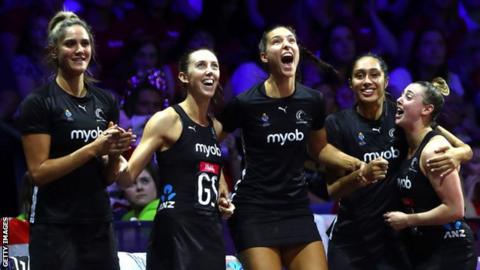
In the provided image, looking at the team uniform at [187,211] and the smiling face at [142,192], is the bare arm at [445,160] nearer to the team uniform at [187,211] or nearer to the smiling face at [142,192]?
the team uniform at [187,211]

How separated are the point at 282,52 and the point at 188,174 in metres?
0.93

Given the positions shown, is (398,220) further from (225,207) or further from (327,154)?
(225,207)

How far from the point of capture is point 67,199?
5344 millimetres

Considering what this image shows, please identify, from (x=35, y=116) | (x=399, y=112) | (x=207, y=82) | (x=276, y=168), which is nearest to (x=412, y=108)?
(x=399, y=112)

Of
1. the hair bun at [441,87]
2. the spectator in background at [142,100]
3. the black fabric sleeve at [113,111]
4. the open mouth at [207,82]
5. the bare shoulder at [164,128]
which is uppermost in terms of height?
the spectator in background at [142,100]

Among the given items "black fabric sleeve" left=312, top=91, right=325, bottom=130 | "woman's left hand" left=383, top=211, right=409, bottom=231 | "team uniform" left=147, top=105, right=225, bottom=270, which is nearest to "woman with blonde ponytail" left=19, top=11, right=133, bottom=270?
"team uniform" left=147, top=105, right=225, bottom=270

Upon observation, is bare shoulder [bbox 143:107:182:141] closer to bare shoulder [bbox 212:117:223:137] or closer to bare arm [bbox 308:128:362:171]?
bare shoulder [bbox 212:117:223:137]

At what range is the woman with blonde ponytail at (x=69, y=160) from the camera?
5.26m

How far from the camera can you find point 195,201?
18.3ft

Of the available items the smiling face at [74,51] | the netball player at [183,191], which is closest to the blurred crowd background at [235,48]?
Result: the netball player at [183,191]

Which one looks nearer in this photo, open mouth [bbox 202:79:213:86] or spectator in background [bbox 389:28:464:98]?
open mouth [bbox 202:79:213:86]

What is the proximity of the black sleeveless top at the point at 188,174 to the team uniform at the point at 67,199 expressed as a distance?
35 centimetres

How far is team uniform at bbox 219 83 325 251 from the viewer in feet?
19.2

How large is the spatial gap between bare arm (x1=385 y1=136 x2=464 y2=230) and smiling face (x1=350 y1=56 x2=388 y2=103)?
50 centimetres
